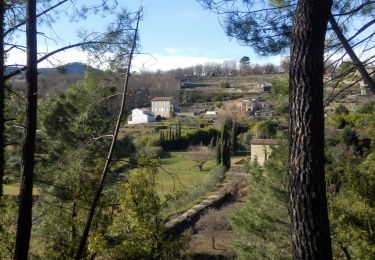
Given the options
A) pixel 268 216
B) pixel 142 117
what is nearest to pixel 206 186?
pixel 268 216

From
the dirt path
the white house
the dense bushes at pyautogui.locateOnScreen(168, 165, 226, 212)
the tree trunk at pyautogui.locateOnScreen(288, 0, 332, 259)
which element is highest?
the white house

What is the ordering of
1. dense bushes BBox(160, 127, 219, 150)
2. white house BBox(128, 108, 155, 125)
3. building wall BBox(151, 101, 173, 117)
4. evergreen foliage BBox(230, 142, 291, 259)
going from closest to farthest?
evergreen foliage BBox(230, 142, 291, 259), dense bushes BBox(160, 127, 219, 150), white house BBox(128, 108, 155, 125), building wall BBox(151, 101, 173, 117)

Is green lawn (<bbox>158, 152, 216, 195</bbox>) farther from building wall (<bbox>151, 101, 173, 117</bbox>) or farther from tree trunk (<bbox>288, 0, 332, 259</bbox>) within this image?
tree trunk (<bbox>288, 0, 332, 259</bbox>)

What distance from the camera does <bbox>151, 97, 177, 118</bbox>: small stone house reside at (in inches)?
2545

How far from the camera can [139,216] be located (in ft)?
29.6

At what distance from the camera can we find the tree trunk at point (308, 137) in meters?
2.89

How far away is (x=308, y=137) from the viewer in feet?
9.81

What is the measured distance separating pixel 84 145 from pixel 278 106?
271 cm

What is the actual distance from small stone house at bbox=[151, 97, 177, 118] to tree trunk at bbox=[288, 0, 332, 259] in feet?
200

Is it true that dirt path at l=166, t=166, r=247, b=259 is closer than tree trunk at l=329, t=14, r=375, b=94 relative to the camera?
No

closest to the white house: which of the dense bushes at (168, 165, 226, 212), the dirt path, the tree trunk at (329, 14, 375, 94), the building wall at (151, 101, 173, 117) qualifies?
the building wall at (151, 101, 173, 117)

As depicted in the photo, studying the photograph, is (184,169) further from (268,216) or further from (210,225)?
(268,216)

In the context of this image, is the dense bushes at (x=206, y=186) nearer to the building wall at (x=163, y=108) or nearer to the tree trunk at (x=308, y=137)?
the tree trunk at (x=308, y=137)

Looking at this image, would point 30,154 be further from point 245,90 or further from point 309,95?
point 245,90
